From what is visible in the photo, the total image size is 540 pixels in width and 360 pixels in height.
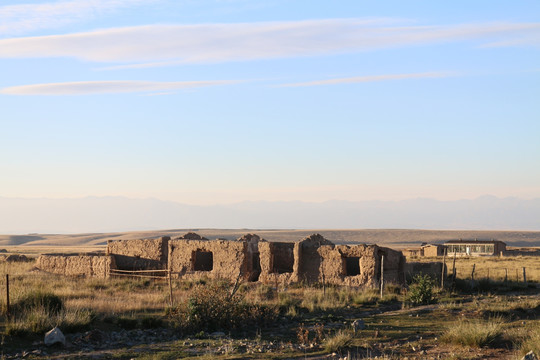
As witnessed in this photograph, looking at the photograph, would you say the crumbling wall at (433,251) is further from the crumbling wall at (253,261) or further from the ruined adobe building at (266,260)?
the crumbling wall at (253,261)

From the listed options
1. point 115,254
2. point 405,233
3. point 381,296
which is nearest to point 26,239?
point 405,233

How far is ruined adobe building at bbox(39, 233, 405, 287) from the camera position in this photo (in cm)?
2348

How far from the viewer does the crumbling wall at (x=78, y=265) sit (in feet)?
84.8

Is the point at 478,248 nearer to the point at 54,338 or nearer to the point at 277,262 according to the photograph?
the point at 277,262

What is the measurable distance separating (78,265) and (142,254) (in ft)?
8.56

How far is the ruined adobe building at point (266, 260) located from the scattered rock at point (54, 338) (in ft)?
33.6

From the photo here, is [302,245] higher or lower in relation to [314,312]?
higher

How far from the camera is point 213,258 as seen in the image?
81.8 ft

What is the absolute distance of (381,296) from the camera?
815 inches

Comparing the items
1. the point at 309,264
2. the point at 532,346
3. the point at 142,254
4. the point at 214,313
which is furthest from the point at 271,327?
the point at 142,254

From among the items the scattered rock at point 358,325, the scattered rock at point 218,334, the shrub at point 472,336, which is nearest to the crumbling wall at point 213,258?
the scattered rock at point 358,325

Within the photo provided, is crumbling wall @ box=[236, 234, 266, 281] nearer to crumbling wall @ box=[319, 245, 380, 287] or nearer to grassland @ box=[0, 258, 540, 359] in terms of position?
crumbling wall @ box=[319, 245, 380, 287]

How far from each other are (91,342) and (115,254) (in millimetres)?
15342

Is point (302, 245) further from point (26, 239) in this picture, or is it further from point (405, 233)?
point (26, 239)
